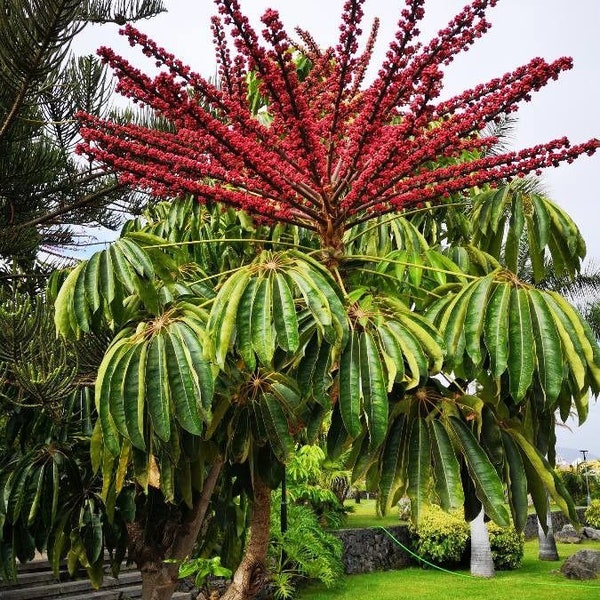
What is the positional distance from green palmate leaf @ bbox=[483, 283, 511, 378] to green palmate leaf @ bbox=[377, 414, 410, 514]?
1.11ft

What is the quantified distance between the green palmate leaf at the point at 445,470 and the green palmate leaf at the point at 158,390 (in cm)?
70

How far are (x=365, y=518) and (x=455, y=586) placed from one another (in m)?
4.98

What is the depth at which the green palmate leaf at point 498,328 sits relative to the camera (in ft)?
6.03

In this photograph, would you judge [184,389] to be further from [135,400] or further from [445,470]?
[445,470]

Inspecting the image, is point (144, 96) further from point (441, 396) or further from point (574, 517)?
point (574, 517)

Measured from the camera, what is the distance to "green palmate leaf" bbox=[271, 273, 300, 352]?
5.90ft

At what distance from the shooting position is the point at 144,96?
205cm

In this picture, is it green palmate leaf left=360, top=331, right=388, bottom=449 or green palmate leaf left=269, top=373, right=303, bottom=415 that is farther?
green palmate leaf left=269, top=373, right=303, bottom=415

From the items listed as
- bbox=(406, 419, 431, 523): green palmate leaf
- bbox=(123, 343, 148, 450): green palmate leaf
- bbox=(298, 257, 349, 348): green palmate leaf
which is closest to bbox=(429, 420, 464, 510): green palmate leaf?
bbox=(406, 419, 431, 523): green palmate leaf

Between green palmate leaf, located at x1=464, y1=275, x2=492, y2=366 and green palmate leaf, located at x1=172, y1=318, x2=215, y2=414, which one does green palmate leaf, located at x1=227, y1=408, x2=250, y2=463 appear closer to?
green palmate leaf, located at x1=172, y1=318, x2=215, y2=414

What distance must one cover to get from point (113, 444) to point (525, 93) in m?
1.41

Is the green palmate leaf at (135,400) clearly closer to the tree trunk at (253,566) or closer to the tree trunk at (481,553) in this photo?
the tree trunk at (253,566)

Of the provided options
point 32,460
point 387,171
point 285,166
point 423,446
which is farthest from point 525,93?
point 32,460

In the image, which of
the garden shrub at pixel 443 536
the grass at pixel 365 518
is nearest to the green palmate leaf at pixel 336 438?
the garden shrub at pixel 443 536
